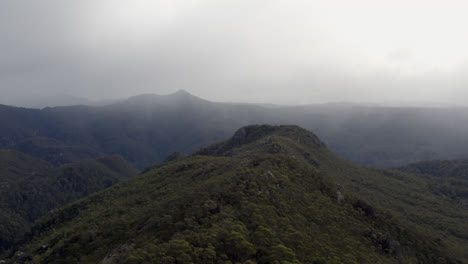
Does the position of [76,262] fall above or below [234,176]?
below

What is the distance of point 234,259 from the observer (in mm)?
28703

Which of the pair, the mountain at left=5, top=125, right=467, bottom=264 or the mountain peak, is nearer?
the mountain at left=5, top=125, right=467, bottom=264

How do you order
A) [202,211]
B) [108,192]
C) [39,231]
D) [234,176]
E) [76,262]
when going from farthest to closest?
[108,192], [39,231], [234,176], [76,262], [202,211]

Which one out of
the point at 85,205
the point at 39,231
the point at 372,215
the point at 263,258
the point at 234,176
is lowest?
the point at 39,231

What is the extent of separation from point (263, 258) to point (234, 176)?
23398 mm

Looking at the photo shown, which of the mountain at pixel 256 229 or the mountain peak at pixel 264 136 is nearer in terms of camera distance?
the mountain at pixel 256 229

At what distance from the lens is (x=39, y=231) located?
333 feet

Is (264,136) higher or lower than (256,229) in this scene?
higher

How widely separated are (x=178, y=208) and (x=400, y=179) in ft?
513

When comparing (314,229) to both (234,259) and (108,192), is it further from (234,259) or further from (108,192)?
(108,192)

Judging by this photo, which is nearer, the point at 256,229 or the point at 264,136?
the point at 256,229

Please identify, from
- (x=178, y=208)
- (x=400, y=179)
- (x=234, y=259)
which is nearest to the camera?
(x=234, y=259)

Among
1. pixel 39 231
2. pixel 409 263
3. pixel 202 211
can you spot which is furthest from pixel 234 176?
pixel 39 231

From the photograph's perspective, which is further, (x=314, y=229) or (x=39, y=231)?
(x=39, y=231)
